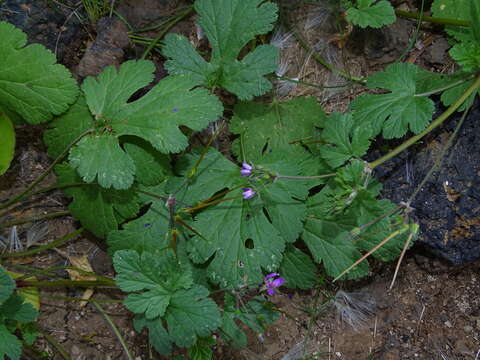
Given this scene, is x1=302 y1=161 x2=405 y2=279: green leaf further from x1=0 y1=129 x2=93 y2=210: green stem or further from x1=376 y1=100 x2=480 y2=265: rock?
x1=0 y1=129 x2=93 y2=210: green stem

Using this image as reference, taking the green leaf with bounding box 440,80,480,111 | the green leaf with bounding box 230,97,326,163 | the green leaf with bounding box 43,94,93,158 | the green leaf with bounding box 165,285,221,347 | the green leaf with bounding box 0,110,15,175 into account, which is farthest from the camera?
the green leaf with bounding box 230,97,326,163

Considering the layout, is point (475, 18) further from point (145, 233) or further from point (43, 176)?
point (43, 176)

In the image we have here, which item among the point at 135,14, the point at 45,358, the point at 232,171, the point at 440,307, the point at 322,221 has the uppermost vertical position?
the point at 135,14

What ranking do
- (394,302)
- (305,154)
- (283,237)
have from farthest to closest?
(394,302) → (305,154) → (283,237)

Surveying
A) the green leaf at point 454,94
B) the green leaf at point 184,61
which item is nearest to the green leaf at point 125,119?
the green leaf at point 184,61

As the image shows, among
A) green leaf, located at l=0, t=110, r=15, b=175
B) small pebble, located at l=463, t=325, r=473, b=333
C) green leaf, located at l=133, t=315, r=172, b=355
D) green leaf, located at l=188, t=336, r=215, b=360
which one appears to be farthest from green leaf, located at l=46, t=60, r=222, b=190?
small pebble, located at l=463, t=325, r=473, b=333

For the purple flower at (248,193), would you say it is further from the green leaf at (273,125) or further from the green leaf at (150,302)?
the green leaf at (150,302)

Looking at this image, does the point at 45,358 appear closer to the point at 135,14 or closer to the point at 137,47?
the point at 137,47

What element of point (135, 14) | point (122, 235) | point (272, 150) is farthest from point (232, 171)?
point (135, 14)
